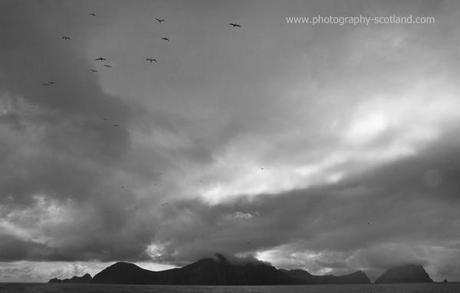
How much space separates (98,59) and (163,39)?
65.9ft

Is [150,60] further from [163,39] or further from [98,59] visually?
[98,59]

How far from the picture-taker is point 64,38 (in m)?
87.9

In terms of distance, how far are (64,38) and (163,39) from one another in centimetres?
2578

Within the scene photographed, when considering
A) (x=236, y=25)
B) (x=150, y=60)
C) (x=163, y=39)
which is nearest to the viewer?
(x=236, y=25)

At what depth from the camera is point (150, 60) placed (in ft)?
279

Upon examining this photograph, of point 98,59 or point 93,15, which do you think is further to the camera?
point 98,59

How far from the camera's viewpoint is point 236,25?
73.3 meters

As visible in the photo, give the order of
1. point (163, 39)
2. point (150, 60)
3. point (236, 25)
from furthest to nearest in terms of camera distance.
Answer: point (150, 60)
point (163, 39)
point (236, 25)

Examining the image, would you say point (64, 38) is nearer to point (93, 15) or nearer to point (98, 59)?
point (98, 59)

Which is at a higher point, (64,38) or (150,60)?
(64,38)

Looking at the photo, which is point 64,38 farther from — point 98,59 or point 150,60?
point 150,60

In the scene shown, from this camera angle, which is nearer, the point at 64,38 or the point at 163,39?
the point at 163,39

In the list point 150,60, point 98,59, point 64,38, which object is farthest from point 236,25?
point 64,38

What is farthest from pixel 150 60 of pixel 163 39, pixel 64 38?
pixel 64 38
